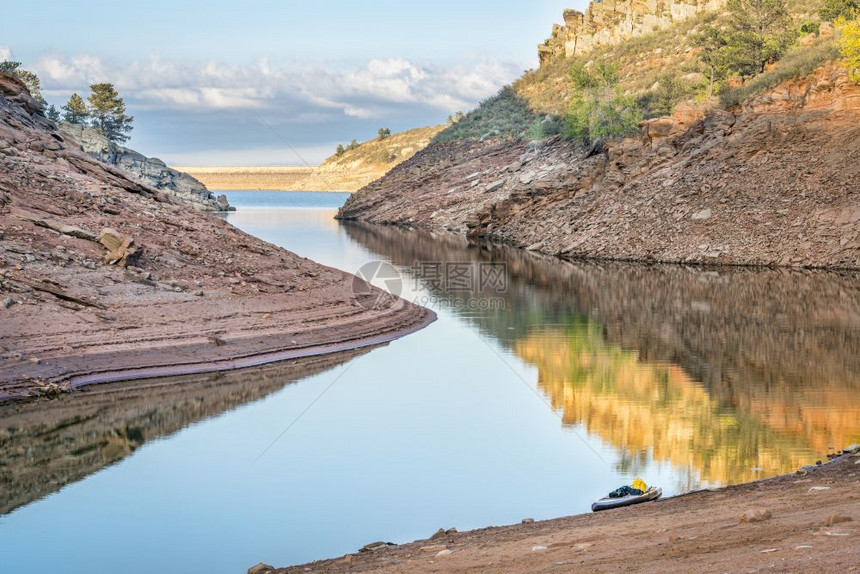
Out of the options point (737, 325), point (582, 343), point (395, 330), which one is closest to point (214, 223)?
point (395, 330)

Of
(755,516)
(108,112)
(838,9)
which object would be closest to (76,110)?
(108,112)

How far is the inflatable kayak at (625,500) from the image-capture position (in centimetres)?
1318

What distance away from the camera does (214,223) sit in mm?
36531

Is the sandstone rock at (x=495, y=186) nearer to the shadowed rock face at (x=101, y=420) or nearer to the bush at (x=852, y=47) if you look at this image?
the bush at (x=852, y=47)

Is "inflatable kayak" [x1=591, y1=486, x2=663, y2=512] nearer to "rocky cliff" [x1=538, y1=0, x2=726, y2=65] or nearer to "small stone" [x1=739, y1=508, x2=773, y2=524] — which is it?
"small stone" [x1=739, y1=508, x2=773, y2=524]

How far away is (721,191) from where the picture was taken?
49.3 meters

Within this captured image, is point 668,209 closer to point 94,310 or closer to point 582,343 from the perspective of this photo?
point 582,343

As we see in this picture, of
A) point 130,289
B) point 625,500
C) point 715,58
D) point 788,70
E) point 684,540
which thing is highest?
point 715,58

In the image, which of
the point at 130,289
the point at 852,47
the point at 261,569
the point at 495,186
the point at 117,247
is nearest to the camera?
the point at 261,569

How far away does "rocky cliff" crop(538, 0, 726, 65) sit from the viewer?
320ft

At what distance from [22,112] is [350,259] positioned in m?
18.7

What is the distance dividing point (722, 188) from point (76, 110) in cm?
7525

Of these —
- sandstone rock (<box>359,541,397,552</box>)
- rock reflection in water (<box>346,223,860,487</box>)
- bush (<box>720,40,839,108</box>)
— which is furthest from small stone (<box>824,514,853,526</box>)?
bush (<box>720,40,839,108</box>)

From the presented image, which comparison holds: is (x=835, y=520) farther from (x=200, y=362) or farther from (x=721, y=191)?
(x=721, y=191)
